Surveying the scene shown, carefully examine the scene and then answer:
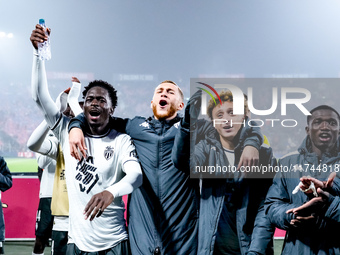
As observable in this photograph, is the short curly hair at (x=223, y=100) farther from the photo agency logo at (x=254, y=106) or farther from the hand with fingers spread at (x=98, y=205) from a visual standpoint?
the hand with fingers spread at (x=98, y=205)

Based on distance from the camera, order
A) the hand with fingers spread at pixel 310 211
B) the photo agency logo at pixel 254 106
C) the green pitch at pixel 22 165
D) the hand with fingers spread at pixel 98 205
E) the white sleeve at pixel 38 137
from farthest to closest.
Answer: the green pitch at pixel 22 165 → the white sleeve at pixel 38 137 → the photo agency logo at pixel 254 106 → the hand with fingers spread at pixel 98 205 → the hand with fingers spread at pixel 310 211

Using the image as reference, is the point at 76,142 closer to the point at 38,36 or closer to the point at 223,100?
the point at 38,36

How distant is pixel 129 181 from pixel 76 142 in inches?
16.7

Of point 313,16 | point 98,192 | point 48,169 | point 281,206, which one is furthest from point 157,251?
point 313,16

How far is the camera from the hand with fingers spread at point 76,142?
9.31 ft

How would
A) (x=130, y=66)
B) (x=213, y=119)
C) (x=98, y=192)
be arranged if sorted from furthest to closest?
1. (x=130, y=66)
2. (x=213, y=119)
3. (x=98, y=192)

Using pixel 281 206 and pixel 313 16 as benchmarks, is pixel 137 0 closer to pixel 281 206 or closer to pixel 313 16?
pixel 313 16

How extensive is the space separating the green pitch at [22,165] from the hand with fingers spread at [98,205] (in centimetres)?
547

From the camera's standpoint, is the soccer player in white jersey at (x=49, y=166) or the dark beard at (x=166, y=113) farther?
the soccer player in white jersey at (x=49, y=166)

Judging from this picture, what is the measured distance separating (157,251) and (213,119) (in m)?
0.94

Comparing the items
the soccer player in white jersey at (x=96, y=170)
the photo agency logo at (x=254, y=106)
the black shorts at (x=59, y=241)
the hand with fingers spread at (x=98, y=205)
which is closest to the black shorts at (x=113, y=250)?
the soccer player in white jersey at (x=96, y=170)

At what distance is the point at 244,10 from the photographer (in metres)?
8.87

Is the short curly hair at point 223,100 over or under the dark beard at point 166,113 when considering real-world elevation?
over

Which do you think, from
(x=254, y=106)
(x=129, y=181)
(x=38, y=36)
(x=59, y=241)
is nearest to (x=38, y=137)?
(x=38, y=36)
